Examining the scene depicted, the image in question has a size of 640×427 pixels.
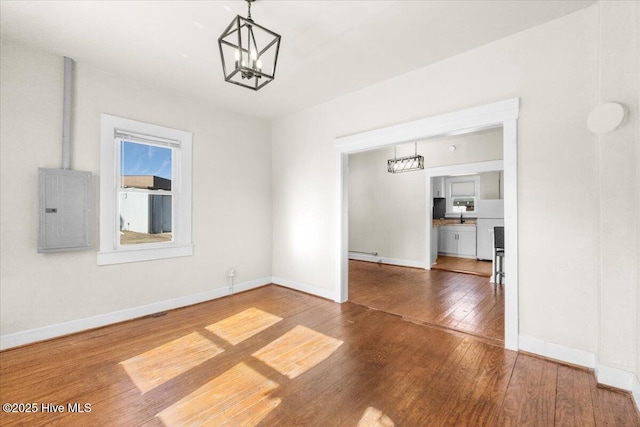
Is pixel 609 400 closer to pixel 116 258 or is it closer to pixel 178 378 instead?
pixel 178 378

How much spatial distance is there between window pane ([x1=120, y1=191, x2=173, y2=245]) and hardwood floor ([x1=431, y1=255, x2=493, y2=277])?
18.3 feet

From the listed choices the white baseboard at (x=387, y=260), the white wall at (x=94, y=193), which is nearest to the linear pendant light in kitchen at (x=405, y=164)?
the white baseboard at (x=387, y=260)

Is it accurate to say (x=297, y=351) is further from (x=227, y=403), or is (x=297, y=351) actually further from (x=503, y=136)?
(x=503, y=136)

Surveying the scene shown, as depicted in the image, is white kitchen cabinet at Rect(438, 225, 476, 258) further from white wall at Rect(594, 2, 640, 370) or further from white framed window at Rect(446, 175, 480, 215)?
white wall at Rect(594, 2, 640, 370)

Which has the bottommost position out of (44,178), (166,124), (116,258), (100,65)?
(116,258)

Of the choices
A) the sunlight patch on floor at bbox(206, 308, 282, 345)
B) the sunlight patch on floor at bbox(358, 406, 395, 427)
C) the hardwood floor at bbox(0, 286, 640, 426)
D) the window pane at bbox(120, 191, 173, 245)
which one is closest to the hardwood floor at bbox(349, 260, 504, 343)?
Result: the hardwood floor at bbox(0, 286, 640, 426)

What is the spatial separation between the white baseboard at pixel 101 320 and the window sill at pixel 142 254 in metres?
0.61

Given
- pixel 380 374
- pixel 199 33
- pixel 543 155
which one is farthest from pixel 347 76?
pixel 380 374

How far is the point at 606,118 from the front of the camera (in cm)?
208

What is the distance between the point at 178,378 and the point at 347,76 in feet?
11.8

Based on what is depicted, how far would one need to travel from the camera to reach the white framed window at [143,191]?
129 inches

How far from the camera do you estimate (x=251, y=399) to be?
6.35 ft

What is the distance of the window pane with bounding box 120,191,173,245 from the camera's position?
3.49m

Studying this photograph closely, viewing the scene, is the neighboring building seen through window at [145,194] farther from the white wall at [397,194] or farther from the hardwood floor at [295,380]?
the white wall at [397,194]
